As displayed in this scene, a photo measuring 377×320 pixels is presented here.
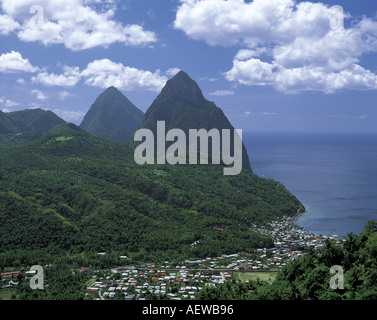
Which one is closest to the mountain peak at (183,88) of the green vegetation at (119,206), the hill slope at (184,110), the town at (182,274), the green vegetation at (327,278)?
the hill slope at (184,110)

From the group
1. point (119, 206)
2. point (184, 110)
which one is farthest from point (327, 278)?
point (184, 110)

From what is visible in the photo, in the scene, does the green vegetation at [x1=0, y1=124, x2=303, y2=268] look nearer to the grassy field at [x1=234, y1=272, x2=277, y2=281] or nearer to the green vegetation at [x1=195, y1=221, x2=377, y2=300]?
the grassy field at [x1=234, y1=272, x2=277, y2=281]

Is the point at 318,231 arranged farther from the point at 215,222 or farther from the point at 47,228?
the point at 47,228

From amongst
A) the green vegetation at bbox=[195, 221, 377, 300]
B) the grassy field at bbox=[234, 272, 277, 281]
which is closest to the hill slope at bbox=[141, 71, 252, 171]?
the grassy field at bbox=[234, 272, 277, 281]

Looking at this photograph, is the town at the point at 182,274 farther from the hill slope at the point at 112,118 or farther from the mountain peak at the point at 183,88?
the hill slope at the point at 112,118

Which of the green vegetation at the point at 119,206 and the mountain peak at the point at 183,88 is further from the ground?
the mountain peak at the point at 183,88

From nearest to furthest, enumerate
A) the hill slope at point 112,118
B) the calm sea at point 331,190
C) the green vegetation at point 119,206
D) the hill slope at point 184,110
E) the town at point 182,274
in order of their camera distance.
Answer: the town at point 182,274
the green vegetation at point 119,206
the calm sea at point 331,190
the hill slope at point 184,110
the hill slope at point 112,118
